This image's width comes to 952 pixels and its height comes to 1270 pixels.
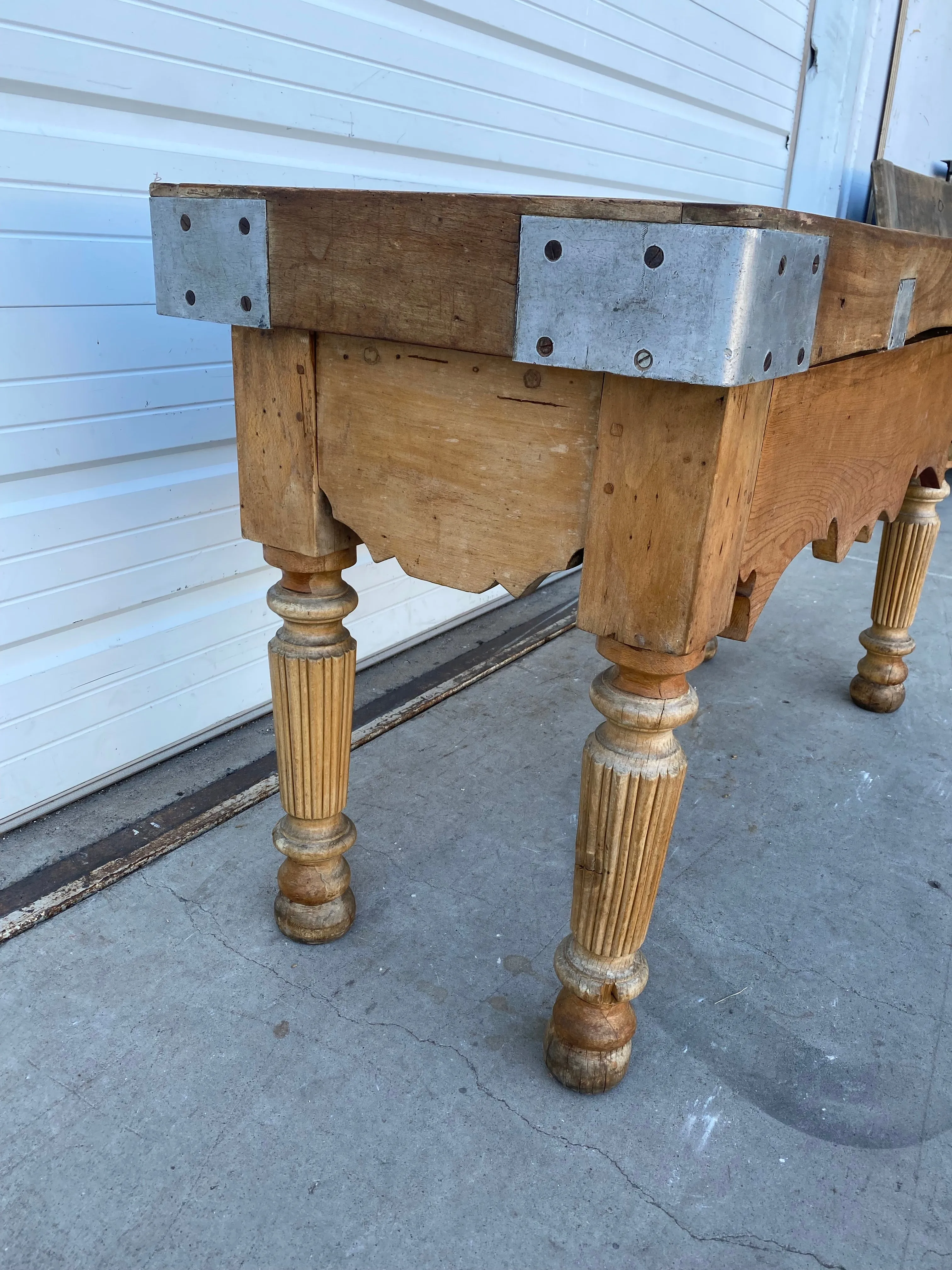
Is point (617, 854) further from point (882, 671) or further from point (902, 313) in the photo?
point (882, 671)

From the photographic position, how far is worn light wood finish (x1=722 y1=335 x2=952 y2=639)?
88 centimetres

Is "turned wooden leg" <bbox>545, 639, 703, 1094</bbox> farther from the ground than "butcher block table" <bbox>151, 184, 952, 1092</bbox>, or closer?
closer

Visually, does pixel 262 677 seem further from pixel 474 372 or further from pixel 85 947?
pixel 474 372

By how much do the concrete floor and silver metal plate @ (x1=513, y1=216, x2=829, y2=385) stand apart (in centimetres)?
75

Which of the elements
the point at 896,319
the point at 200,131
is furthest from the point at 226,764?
the point at 896,319

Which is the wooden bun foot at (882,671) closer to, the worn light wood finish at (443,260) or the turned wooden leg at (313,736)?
the worn light wood finish at (443,260)

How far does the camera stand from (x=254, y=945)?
1.19 meters

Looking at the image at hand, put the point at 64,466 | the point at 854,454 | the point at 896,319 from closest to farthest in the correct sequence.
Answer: the point at 896,319, the point at 854,454, the point at 64,466

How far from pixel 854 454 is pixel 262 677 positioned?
1.08 m

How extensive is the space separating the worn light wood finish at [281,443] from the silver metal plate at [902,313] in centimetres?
60

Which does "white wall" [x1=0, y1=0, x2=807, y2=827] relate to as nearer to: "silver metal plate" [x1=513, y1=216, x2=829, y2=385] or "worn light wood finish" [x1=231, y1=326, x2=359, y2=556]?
"worn light wood finish" [x1=231, y1=326, x2=359, y2=556]

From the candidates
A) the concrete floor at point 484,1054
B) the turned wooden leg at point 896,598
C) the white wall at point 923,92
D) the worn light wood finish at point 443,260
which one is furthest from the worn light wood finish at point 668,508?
the white wall at point 923,92

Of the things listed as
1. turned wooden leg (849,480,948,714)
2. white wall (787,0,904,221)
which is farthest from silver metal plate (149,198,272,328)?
white wall (787,0,904,221)

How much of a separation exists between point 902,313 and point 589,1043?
0.84 metres
